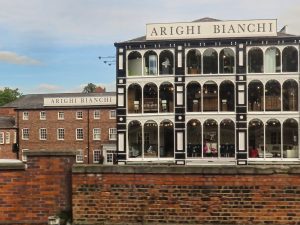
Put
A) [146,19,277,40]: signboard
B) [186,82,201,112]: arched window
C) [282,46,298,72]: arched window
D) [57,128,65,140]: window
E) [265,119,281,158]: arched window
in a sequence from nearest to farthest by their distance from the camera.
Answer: [282,46,298,72]: arched window
[146,19,277,40]: signboard
[265,119,281,158]: arched window
[186,82,201,112]: arched window
[57,128,65,140]: window

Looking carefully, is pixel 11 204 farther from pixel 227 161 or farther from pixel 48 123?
pixel 48 123

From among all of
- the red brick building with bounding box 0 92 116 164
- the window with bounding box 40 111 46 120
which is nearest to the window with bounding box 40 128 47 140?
the red brick building with bounding box 0 92 116 164

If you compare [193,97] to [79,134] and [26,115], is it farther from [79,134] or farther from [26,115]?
[26,115]

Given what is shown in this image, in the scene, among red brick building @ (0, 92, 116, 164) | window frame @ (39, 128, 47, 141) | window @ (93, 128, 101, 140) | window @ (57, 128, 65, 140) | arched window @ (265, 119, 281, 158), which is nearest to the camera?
arched window @ (265, 119, 281, 158)

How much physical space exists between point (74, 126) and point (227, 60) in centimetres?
2899

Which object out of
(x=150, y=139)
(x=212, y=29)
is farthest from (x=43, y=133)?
(x=212, y=29)

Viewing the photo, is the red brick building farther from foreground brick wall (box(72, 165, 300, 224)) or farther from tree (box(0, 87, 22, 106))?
tree (box(0, 87, 22, 106))

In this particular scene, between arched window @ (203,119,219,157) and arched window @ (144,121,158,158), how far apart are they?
3539mm

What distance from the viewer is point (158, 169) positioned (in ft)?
23.0

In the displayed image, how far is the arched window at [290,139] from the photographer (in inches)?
1228

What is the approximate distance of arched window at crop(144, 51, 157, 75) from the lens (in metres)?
32.1

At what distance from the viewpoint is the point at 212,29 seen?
31609 mm

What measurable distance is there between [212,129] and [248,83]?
4.14m

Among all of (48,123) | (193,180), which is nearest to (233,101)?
(193,180)
